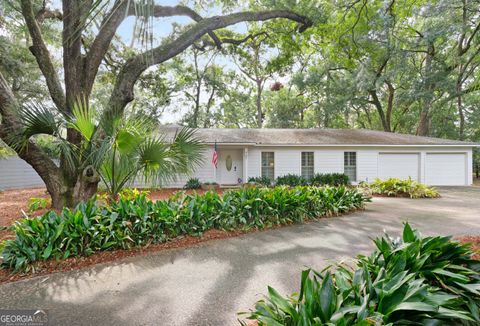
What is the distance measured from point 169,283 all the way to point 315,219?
4.13 meters

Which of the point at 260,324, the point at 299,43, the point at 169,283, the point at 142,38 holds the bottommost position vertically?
the point at 169,283

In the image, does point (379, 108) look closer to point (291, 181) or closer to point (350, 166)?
point (350, 166)

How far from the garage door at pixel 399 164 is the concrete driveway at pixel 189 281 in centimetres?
887

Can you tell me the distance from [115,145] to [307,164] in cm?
1102

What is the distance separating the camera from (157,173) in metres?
4.24

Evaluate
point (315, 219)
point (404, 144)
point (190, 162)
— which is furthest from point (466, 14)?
point (190, 162)

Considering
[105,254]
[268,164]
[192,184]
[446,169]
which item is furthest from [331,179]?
[105,254]

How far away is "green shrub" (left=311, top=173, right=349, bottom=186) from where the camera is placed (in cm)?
1200

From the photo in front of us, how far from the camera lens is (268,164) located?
1304 cm

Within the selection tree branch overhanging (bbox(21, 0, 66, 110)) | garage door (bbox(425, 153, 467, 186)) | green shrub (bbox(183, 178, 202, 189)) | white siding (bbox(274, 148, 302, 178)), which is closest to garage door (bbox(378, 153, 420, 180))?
garage door (bbox(425, 153, 467, 186))

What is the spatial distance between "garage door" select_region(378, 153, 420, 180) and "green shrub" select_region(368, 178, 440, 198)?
319 cm

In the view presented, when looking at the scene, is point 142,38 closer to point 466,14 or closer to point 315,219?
point 315,219

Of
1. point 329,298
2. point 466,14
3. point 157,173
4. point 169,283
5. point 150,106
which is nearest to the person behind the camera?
point 329,298

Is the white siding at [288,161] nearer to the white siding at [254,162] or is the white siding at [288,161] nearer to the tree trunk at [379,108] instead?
the white siding at [254,162]
